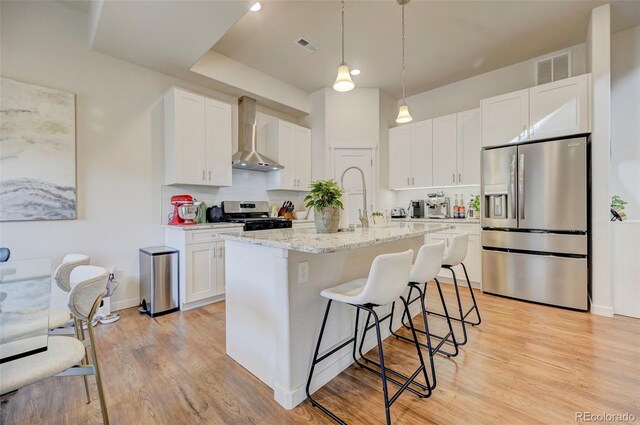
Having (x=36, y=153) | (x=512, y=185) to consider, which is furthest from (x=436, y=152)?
(x=36, y=153)

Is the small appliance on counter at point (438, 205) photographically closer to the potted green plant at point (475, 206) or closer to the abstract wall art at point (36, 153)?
the potted green plant at point (475, 206)

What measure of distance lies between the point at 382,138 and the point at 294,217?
2101 mm

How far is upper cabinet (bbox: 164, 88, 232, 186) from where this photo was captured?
3.38 metres

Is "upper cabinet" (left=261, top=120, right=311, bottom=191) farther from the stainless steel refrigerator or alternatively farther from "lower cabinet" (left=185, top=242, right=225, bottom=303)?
the stainless steel refrigerator

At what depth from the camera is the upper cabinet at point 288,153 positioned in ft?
14.9

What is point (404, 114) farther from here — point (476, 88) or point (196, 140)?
point (196, 140)

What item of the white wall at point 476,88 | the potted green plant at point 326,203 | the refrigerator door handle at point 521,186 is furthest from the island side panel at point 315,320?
the white wall at point 476,88

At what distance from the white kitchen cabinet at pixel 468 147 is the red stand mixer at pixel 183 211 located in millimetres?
3828

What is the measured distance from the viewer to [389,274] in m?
1.47

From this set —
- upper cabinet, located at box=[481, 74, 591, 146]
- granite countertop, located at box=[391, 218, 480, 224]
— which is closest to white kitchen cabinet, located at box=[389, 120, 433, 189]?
granite countertop, located at box=[391, 218, 480, 224]

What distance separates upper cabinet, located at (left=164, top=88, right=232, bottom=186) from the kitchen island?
1.85 meters

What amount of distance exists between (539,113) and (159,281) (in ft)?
15.8

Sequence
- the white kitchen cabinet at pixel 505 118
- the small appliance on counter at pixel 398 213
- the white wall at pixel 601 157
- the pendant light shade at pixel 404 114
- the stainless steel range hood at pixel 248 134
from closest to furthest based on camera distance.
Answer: the white wall at pixel 601 157, the pendant light shade at pixel 404 114, the white kitchen cabinet at pixel 505 118, the stainless steel range hood at pixel 248 134, the small appliance on counter at pixel 398 213

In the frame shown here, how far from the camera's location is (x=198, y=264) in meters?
3.26
